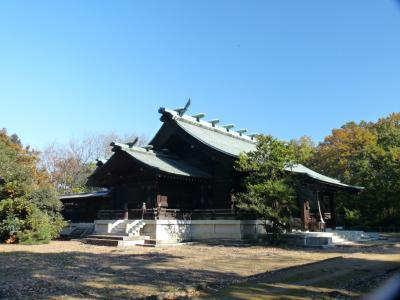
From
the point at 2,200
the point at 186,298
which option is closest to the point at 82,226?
the point at 2,200

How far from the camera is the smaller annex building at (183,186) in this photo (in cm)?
2481

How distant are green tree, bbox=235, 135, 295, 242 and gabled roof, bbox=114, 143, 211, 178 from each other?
191 inches

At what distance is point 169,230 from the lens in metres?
24.8

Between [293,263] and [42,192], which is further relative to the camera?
[42,192]

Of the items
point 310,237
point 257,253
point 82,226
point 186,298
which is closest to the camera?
point 186,298

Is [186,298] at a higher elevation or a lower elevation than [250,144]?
lower

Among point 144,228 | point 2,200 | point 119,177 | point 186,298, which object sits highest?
point 119,177

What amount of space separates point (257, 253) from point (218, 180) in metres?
10.5

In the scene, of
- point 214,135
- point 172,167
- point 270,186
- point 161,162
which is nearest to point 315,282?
point 270,186

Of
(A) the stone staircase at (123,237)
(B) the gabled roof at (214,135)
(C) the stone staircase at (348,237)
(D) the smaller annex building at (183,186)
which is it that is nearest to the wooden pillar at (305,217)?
(D) the smaller annex building at (183,186)

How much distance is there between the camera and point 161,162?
27.5 m

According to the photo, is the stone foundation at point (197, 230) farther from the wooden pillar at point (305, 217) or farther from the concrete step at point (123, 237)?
the wooden pillar at point (305, 217)

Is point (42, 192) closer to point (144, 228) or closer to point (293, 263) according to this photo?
point (144, 228)

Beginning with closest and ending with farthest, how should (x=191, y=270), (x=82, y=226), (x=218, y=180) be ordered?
1. (x=191, y=270)
2. (x=218, y=180)
3. (x=82, y=226)
